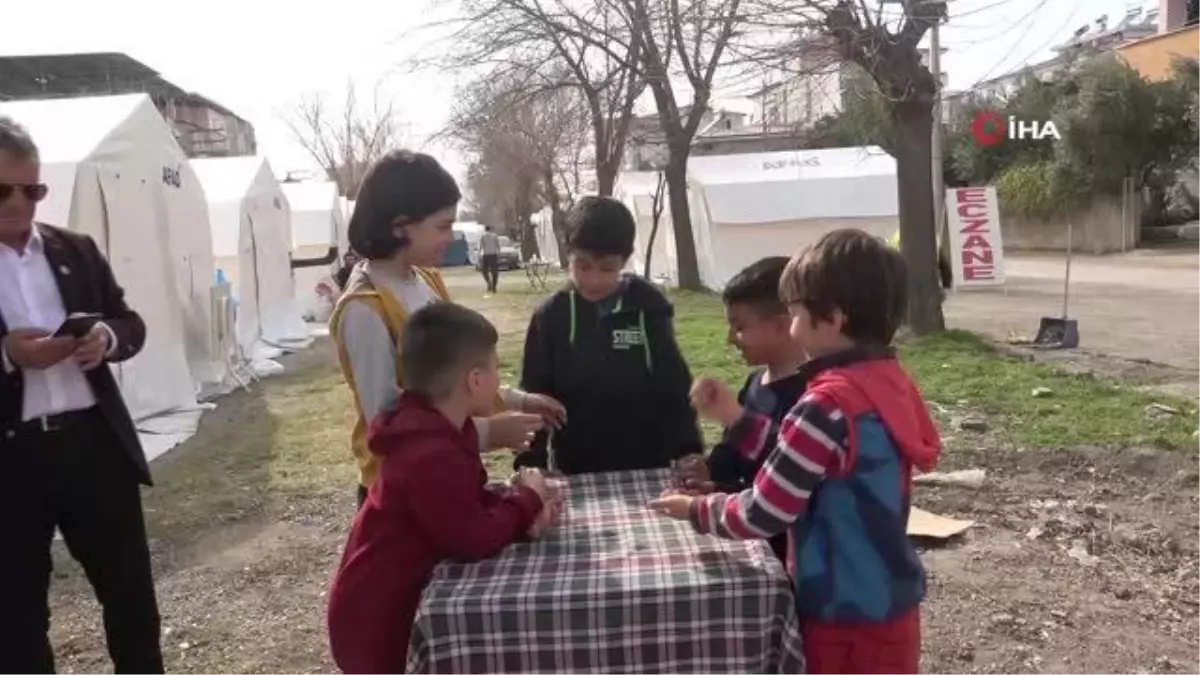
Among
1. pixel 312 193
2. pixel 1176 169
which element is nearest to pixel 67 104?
pixel 312 193

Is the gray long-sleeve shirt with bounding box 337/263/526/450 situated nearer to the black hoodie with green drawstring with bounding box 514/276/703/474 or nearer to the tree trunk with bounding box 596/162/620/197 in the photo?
the black hoodie with green drawstring with bounding box 514/276/703/474

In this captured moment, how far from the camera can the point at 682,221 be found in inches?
853

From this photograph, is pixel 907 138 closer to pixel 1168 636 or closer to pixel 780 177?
pixel 1168 636

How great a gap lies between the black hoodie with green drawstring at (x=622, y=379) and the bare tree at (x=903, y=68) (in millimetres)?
7445

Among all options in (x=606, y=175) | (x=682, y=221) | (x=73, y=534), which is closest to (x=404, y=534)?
(x=73, y=534)

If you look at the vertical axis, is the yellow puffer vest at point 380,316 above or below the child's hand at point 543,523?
above

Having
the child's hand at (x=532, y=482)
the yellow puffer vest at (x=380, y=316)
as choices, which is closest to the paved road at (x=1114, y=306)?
the child's hand at (x=532, y=482)

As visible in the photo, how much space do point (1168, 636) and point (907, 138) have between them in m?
8.44

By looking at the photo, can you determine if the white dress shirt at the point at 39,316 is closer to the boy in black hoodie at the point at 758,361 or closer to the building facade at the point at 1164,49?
the boy in black hoodie at the point at 758,361

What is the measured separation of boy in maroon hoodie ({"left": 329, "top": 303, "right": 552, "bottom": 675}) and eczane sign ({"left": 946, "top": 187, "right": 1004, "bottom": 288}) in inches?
543

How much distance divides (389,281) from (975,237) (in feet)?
46.1

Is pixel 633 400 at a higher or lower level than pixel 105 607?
higher

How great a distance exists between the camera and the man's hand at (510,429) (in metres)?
2.45

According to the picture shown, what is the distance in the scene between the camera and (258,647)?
4.30 meters
